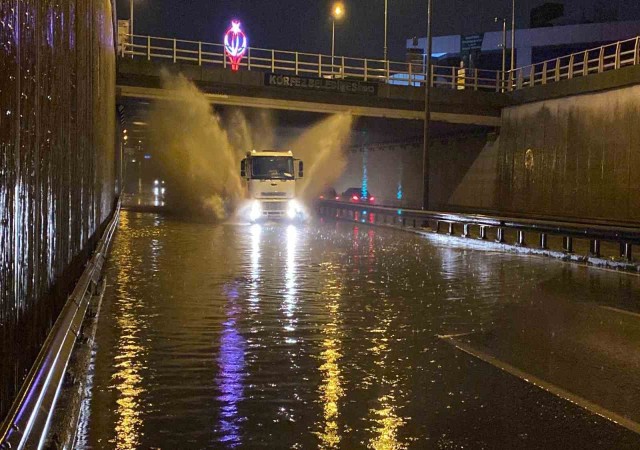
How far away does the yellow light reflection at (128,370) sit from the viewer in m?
5.60

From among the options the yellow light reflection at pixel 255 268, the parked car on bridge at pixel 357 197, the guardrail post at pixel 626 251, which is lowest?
the yellow light reflection at pixel 255 268

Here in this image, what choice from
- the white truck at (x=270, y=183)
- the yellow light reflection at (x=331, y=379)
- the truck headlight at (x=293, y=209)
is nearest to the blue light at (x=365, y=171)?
the truck headlight at (x=293, y=209)

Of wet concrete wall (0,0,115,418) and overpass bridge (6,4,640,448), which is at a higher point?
wet concrete wall (0,0,115,418)

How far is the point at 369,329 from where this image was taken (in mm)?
9758

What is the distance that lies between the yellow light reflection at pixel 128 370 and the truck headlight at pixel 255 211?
61.7ft

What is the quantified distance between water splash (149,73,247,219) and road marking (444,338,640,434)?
90.9 ft

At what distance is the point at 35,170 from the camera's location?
5750mm

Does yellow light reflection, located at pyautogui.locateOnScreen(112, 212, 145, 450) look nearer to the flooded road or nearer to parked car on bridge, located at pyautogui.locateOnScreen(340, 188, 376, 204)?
the flooded road

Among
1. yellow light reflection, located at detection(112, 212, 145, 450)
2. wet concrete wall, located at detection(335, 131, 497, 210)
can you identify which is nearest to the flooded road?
yellow light reflection, located at detection(112, 212, 145, 450)

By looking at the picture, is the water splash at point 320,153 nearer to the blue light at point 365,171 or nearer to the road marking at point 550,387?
the blue light at point 365,171

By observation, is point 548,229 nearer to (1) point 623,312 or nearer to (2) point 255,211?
(1) point 623,312

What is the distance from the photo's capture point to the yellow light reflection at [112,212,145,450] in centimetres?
560

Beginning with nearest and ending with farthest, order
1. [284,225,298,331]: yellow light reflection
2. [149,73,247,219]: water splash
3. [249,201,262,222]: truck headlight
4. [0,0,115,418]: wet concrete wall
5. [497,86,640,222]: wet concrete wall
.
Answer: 1. [0,0,115,418]: wet concrete wall
2. [284,225,298,331]: yellow light reflection
3. [497,86,640,222]: wet concrete wall
4. [249,201,262,222]: truck headlight
5. [149,73,247,219]: water splash

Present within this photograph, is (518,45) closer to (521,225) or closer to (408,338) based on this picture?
(521,225)
